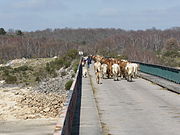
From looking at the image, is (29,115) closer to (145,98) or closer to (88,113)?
(145,98)

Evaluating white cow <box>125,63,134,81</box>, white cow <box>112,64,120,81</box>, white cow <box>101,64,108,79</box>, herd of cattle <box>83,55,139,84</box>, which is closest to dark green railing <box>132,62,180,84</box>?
Result: herd of cattle <box>83,55,139,84</box>

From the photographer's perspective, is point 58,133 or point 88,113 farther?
point 88,113

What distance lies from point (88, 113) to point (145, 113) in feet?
6.47

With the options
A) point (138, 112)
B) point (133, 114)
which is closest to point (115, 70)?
point (138, 112)

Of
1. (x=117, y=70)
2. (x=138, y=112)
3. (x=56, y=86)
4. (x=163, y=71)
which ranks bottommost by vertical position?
(x=56, y=86)

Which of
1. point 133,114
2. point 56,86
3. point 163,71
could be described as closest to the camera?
point 133,114

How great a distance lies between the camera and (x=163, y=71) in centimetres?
3344

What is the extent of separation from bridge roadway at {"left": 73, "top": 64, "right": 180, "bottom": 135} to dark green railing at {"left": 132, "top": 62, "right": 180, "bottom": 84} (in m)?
6.40

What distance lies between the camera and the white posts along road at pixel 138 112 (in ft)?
40.3

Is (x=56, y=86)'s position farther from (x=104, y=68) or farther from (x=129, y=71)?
(x=129, y=71)

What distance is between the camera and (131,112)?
612 inches

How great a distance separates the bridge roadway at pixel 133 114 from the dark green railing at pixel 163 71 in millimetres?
6399

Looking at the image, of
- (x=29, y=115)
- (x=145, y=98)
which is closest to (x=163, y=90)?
(x=145, y=98)

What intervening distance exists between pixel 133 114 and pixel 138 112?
527 millimetres
